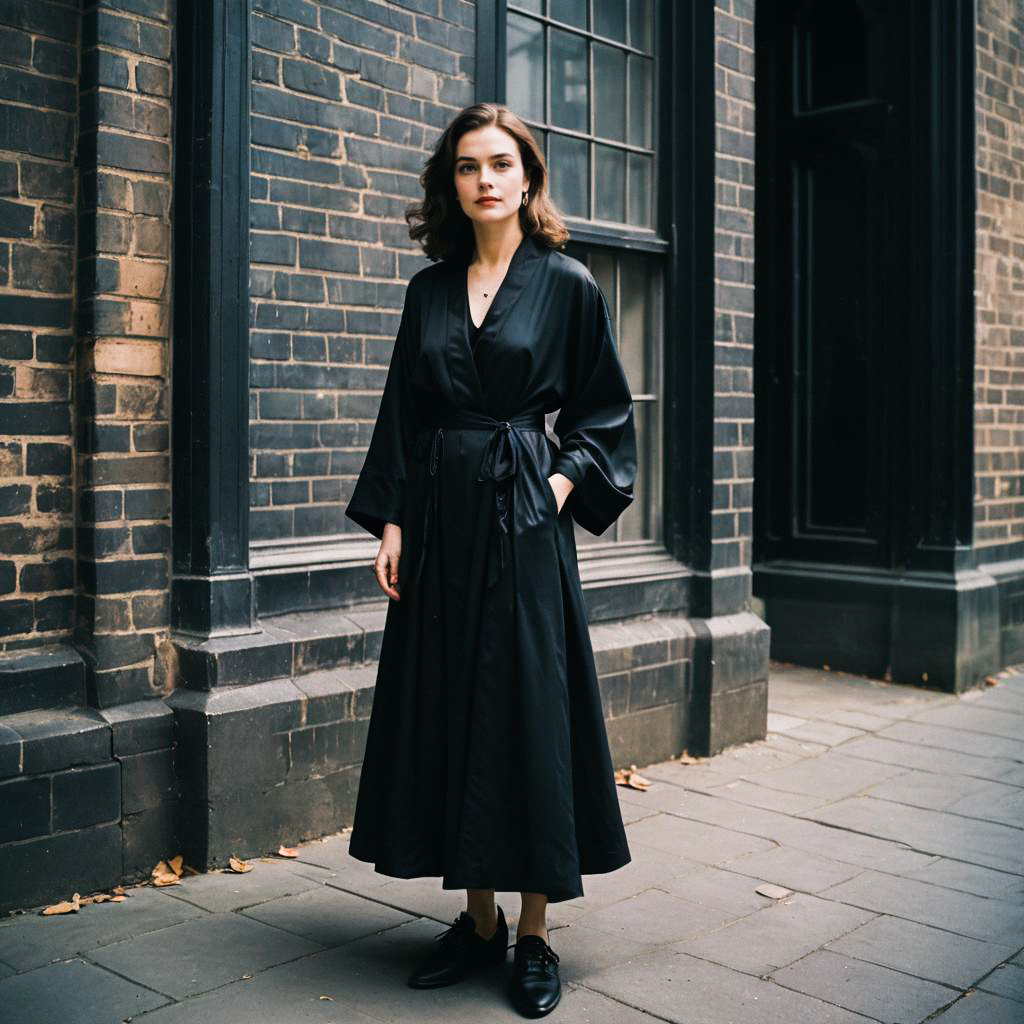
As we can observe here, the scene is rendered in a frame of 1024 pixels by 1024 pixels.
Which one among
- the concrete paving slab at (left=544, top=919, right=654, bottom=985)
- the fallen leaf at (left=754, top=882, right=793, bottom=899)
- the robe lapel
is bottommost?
the concrete paving slab at (left=544, top=919, right=654, bottom=985)

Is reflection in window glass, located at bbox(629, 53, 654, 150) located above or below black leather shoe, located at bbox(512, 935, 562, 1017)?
above

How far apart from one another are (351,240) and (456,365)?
1539 mm

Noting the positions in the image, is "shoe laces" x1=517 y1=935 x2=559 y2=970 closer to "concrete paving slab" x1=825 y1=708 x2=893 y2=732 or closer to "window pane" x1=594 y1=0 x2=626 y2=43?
"concrete paving slab" x1=825 y1=708 x2=893 y2=732

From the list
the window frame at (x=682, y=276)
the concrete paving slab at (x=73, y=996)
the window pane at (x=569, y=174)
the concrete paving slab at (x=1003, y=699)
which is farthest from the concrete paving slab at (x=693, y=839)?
the concrete paving slab at (x=1003, y=699)

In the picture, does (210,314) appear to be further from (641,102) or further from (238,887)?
(641,102)

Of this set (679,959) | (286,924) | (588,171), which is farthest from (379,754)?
(588,171)

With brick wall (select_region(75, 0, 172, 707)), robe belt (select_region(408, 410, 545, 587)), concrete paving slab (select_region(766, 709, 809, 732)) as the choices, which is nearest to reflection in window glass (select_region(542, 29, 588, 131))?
brick wall (select_region(75, 0, 172, 707))

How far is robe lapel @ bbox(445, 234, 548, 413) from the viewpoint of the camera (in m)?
3.37

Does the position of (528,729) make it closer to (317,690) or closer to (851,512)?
(317,690)

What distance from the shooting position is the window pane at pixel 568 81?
5.73 metres

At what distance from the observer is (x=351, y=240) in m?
4.74

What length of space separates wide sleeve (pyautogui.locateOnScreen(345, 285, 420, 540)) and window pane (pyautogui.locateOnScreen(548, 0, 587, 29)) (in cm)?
269

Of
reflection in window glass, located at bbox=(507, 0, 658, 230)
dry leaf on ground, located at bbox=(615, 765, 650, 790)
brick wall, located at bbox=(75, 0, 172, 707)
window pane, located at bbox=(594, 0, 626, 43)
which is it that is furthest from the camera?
window pane, located at bbox=(594, 0, 626, 43)

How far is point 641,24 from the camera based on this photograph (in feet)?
20.1
